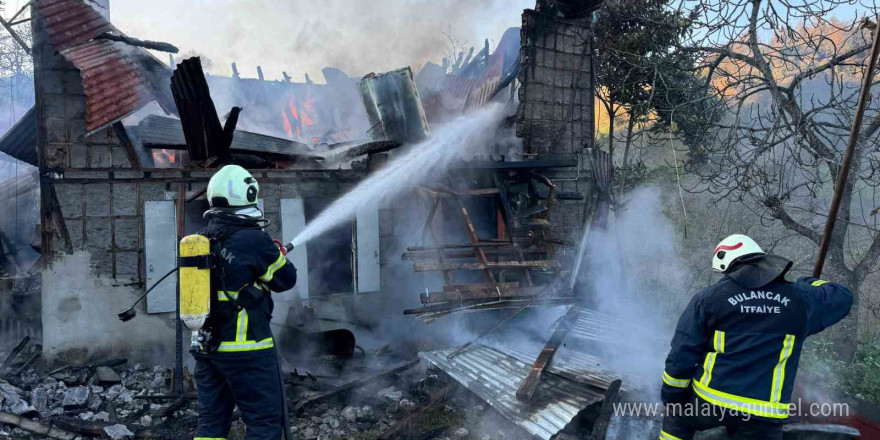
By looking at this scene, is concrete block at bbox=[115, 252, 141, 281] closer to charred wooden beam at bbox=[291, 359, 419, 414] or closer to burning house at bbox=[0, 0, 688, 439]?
burning house at bbox=[0, 0, 688, 439]

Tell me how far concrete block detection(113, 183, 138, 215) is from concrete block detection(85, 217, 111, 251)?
236 millimetres

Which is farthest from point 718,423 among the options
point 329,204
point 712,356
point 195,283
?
point 329,204

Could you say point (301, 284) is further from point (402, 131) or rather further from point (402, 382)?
point (402, 131)

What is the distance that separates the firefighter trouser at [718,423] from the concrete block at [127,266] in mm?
7501

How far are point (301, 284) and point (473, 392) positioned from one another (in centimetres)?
395

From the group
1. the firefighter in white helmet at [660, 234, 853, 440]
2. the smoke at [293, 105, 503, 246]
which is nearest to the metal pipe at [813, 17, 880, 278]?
the firefighter in white helmet at [660, 234, 853, 440]

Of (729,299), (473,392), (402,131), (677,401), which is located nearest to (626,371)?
(473,392)

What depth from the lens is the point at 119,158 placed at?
7699mm

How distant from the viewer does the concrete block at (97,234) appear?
7.54 m

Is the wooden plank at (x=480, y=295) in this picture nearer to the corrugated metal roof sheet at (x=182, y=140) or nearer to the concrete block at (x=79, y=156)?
the corrugated metal roof sheet at (x=182, y=140)

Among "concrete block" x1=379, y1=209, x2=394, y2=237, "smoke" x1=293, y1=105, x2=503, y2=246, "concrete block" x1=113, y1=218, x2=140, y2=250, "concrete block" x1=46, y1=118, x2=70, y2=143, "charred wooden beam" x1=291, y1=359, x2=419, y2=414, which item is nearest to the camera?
"charred wooden beam" x1=291, y1=359, x2=419, y2=414

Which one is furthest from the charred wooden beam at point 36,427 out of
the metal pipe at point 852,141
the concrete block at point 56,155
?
the metal pipe at point 852,141

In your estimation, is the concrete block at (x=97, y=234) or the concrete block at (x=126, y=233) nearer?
the concrete block at (x=97, y=234)

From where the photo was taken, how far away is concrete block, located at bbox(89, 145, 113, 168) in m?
7.58
